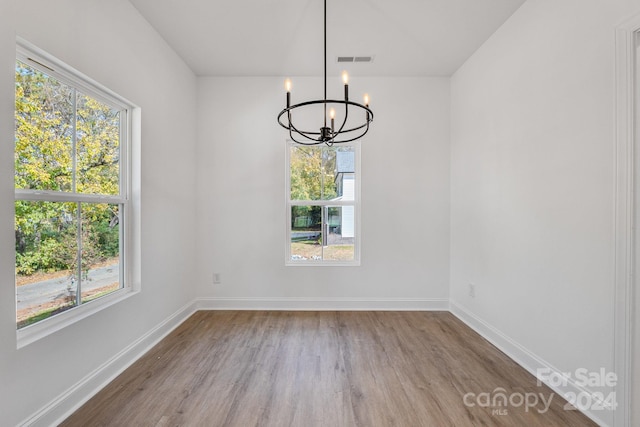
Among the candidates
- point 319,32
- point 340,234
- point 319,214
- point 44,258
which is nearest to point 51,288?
point 44,258

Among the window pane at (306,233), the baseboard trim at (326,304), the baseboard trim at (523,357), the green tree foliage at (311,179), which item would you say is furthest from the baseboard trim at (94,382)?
the baseboard trim at (523,357)

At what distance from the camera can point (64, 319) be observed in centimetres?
179

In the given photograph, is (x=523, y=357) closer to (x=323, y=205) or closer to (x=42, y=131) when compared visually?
(x=323, y=205)

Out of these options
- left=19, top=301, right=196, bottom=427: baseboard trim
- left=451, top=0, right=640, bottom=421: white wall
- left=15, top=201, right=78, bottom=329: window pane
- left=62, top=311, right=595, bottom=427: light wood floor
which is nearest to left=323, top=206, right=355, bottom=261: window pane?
left=62, top=311, right=595, bottom=427: light wood floor

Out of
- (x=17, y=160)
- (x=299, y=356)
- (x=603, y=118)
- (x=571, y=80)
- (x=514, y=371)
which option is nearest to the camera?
(x=17, y=160)

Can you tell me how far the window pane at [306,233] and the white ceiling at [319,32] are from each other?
166cm

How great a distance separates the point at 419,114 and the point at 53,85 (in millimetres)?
3375

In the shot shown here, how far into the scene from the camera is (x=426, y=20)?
2.52 meters

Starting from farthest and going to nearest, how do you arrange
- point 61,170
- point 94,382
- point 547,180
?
1. point 547,180
2. point 94,382
3. point 61,170

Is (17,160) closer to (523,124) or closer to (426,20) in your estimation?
(426,20)

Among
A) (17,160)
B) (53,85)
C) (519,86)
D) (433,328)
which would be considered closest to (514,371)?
(433,328)

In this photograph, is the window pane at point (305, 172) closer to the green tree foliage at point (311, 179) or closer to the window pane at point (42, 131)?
the green tree foliage at point (311, 179)

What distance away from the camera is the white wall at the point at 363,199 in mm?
3549

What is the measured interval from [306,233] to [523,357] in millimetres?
2401
